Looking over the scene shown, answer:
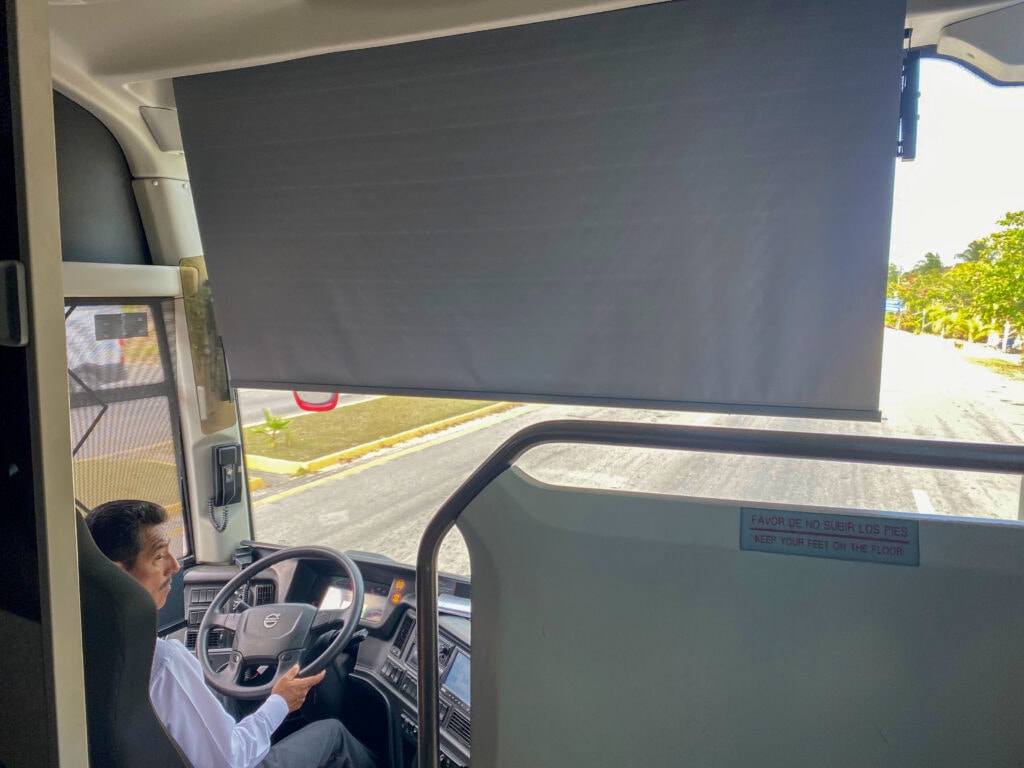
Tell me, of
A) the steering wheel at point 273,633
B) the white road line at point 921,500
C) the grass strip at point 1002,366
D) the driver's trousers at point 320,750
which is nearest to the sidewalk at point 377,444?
the steering wheel at point 273,633

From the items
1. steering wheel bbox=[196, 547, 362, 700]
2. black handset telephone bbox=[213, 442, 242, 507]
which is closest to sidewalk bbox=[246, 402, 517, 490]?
black handset telephone bbox=[213, 442, 242, 507]

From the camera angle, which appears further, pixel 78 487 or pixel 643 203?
pixel 78 487

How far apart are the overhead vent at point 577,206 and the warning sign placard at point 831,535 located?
950mm

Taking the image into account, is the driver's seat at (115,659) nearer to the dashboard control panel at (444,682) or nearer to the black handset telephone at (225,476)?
the dashboard control panel at (444,682)

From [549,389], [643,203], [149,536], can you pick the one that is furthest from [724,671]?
[149,536]

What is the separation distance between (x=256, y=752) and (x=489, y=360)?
1.40 metres

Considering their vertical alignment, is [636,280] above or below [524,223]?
below

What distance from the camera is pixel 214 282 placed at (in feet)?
9.91

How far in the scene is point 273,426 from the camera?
3.27m

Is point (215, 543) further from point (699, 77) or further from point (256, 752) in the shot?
point (699, 77)

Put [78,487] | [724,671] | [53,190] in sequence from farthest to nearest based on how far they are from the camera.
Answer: [78,487]
[724,671]
[53,190]

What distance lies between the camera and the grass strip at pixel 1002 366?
5.58 feet

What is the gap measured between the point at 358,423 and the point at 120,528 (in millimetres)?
1006

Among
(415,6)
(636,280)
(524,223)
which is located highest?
(415,6)
